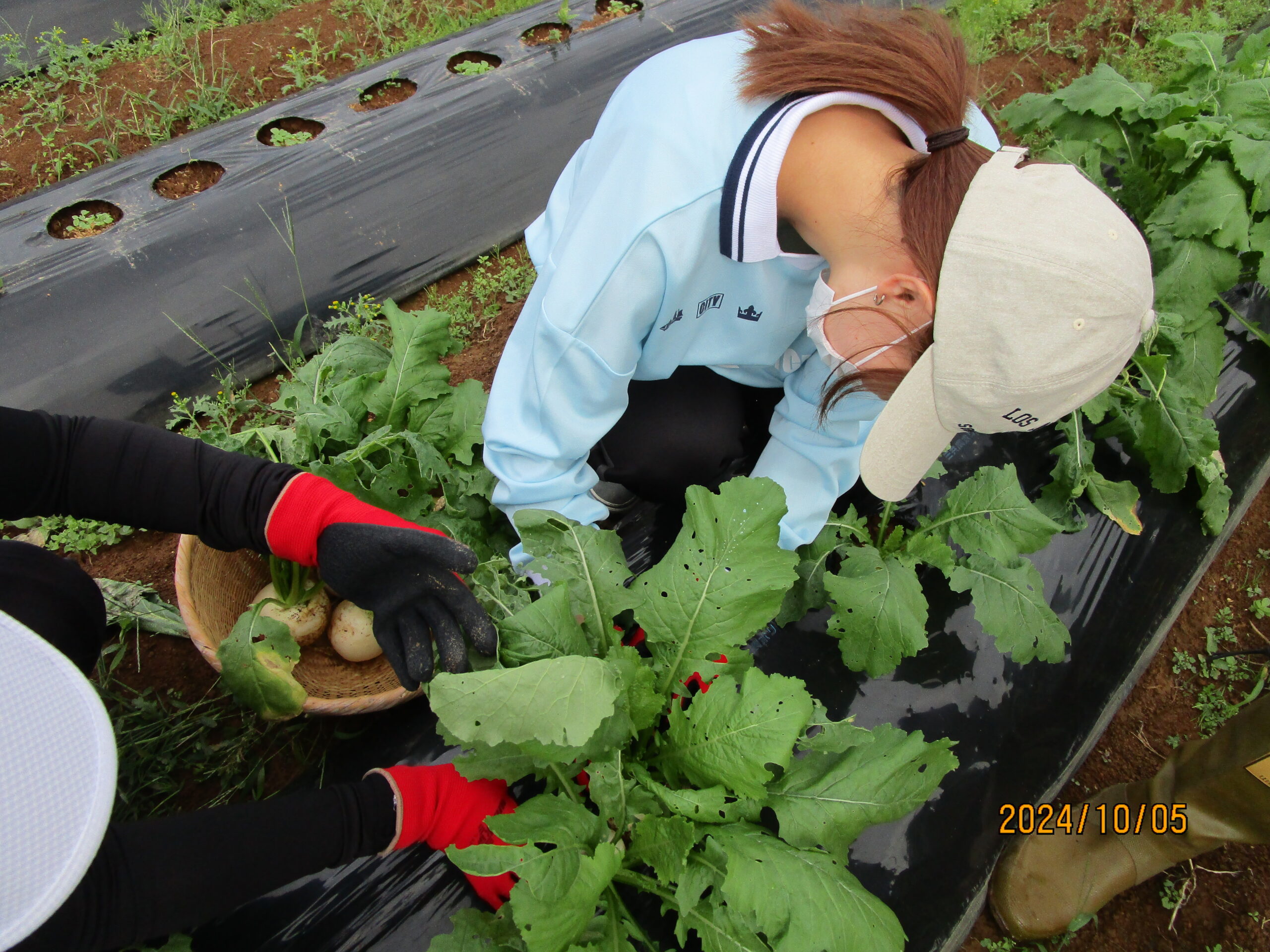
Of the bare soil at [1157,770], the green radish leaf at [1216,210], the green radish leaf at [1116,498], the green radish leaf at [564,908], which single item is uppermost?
the green radish leaf at [1216,210]

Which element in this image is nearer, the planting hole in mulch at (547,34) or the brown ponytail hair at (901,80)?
the brown ponytail hair at (901,80)

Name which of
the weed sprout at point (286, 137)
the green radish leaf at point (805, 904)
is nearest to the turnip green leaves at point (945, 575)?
Answer: the green radish leaf at point (805, 904)

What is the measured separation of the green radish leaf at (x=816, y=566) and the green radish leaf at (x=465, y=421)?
2.45ft

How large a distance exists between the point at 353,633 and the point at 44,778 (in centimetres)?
87

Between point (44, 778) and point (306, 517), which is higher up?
point (44, 778)

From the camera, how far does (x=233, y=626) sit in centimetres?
154

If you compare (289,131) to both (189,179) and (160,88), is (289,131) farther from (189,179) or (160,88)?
(160,88)

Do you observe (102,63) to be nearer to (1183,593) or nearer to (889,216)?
(889,216)

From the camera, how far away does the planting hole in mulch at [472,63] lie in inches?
104

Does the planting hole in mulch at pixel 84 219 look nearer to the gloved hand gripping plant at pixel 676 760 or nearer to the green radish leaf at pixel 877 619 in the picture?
the gloved hand gripping plant at pixel 676 760

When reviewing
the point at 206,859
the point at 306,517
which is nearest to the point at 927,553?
the point at 306,517

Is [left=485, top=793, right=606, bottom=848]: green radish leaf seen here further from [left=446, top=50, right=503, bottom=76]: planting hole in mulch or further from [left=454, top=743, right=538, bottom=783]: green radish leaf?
[left=446, top=50, right=503, bottom=76]: planting hole in mulch

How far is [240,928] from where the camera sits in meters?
1.30

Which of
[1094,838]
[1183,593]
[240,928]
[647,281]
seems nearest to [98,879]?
[240,928]
